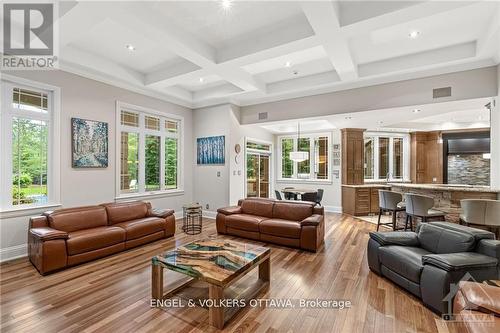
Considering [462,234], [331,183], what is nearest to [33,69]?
[462,234]

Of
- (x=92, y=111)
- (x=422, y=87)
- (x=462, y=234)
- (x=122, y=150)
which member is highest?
(x=422, y=87)

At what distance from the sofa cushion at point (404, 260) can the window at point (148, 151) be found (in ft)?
16.8

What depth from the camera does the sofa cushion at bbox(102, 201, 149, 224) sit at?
4479mm

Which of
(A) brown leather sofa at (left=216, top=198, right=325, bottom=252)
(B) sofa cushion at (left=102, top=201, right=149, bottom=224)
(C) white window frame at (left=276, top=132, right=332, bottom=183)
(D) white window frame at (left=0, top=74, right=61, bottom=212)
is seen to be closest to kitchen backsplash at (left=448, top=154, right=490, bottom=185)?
(C) white window frame at (left=276, top=132, right=332, bottom=183)

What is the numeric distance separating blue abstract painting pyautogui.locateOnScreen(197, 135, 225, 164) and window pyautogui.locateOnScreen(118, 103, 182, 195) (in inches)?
22.9

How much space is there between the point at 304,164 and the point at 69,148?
23.3ft

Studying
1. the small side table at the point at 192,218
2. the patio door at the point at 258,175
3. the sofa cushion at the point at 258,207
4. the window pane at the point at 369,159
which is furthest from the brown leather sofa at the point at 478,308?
the window pane at the point at 369,159

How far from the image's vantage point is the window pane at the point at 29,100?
3.92 metres

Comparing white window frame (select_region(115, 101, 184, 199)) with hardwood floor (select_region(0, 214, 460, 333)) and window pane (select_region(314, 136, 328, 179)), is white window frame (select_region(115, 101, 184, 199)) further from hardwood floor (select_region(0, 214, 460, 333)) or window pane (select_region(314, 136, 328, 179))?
window pane (select_region(314, 136, 328, 179))

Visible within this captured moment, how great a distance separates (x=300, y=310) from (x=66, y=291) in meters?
2.66

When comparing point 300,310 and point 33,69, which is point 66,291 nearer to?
point 300,310

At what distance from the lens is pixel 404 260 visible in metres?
2.79

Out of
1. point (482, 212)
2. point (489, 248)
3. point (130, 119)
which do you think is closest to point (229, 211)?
point (130, 119)

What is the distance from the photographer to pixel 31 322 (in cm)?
225
